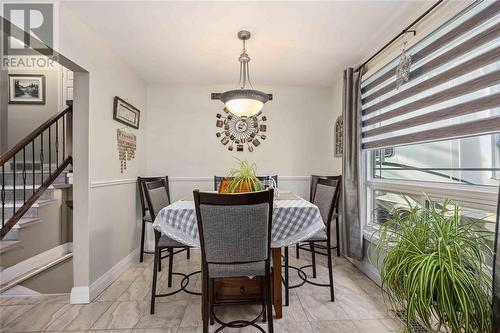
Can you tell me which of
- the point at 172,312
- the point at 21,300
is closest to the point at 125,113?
the point at 21,300

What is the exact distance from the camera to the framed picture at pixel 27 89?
3877mm

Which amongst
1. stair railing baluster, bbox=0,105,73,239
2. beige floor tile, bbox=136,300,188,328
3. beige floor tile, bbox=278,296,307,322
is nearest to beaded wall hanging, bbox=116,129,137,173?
stair railing baluster, bbox=0,105,73,239

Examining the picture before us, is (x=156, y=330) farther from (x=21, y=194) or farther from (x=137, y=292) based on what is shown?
(x=21, y=194)

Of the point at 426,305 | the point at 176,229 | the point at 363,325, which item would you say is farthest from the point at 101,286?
the point at 426,305

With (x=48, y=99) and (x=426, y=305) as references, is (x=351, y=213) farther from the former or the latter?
(x=48, y=99)

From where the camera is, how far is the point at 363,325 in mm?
1768

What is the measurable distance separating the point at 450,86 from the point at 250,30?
1.57m

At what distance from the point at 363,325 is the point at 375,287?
0.66 m

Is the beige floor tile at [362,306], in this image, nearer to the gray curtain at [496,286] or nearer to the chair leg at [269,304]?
the chair leg at [269,304]

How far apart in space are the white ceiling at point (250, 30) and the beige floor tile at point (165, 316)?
2350mm

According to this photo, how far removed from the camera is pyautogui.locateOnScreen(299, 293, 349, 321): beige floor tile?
73.4 inches

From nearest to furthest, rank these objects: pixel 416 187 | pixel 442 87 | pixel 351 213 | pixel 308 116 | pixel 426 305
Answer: pixel 426 305
pixel 442 87
pixel 416 187
pixel 351 213
pixel 308 116

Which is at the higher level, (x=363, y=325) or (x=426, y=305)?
(x=426, y=305)

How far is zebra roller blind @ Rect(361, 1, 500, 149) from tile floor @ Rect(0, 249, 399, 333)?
54.2 inches
